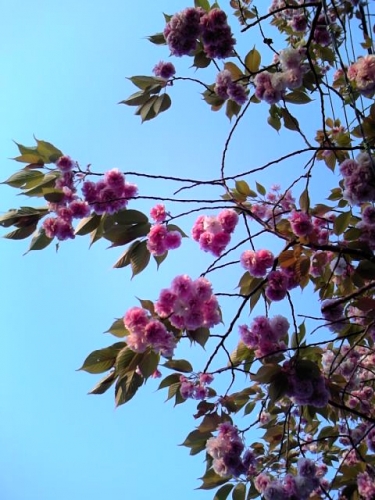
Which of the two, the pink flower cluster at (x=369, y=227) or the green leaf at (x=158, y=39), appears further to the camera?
the green leaf at (x=158, y=39)

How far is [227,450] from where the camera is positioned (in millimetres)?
1497

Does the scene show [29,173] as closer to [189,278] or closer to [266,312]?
[189,278]

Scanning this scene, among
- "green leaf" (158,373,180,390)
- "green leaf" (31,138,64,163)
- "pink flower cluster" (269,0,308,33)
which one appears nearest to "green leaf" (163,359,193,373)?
"green leaf" (158,373,180,390)

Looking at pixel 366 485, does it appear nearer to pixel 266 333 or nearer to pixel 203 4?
pixel 266 333

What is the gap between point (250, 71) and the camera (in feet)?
6.04

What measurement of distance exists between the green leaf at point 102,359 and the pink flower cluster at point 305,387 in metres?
0.59

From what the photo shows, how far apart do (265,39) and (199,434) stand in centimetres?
171

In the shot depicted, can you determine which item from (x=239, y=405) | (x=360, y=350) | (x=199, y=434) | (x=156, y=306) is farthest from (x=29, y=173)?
(x=360, y=350)

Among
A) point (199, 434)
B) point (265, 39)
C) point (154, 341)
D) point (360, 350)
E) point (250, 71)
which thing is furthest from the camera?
point (360, 350)

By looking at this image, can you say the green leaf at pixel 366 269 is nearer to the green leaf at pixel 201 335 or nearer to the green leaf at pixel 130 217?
the green leaf at pixel 201 335

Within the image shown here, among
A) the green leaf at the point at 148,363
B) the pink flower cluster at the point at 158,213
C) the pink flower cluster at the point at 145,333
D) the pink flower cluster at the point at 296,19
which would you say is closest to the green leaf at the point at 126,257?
the pink flower cluster at the point at 158,213

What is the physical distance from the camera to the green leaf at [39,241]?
1.82 m

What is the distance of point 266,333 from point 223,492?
2.34ft

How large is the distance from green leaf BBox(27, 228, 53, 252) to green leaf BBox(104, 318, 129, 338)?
0.52 metres
